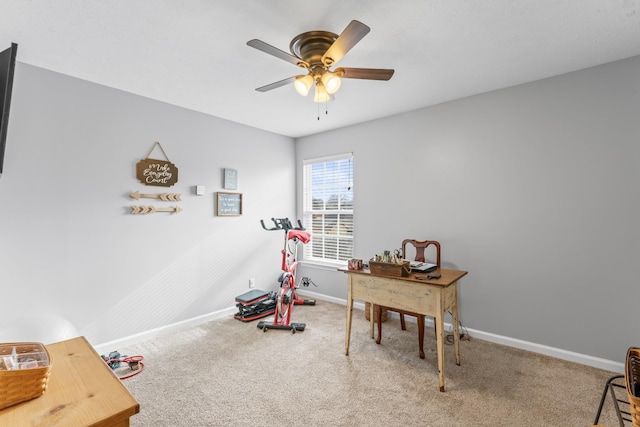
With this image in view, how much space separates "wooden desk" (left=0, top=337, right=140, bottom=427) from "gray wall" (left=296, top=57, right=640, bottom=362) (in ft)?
10.6

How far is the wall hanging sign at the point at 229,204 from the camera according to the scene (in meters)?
3.84

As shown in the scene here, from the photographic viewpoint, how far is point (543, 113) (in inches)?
111

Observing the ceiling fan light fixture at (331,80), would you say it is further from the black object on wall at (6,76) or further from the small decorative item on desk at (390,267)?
the black object on wall at (6,76)

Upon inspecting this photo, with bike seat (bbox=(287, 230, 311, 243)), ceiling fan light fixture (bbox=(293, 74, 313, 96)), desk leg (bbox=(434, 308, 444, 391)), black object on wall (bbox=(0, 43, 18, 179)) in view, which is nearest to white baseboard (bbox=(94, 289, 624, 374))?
desk leg (bbox=(434, 308, 444, 391))

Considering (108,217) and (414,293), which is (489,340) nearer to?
(414,293)

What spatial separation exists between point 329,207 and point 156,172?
7.73ft

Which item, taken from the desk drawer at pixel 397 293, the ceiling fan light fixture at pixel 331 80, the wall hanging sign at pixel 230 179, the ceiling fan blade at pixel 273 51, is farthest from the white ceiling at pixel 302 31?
the desk drawer at pixel 397 293

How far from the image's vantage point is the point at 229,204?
13.0 ft

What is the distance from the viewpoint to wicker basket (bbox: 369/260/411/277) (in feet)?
8.18

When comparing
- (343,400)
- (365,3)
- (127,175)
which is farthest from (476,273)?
(127,175)

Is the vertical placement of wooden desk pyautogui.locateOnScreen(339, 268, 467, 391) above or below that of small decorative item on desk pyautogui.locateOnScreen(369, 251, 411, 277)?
below

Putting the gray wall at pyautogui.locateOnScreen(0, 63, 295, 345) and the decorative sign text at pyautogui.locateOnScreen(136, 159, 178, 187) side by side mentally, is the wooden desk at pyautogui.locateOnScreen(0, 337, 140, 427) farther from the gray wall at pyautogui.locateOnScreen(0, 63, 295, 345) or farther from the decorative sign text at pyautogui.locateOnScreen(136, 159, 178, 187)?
the decorative sign text at pyautogui.locateOnScreen(136, 159, 178, 187)

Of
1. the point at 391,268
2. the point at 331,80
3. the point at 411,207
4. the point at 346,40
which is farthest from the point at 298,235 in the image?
the point at 346,40

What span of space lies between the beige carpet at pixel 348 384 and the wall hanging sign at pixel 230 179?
181cm
